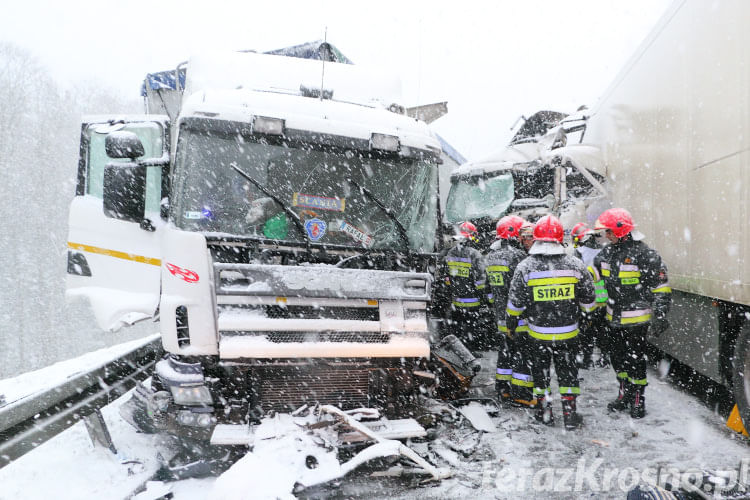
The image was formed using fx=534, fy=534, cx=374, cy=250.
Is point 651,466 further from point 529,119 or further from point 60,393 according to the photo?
point 529,119

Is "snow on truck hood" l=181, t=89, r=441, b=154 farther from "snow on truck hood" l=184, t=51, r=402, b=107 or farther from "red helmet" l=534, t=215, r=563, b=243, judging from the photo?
"red helmet" l=534, t=215, r=563, b=243

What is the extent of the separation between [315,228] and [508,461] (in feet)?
7.63

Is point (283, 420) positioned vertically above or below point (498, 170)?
below

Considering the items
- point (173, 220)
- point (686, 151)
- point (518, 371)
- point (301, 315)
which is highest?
point (686, 151)

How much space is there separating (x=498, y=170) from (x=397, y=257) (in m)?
5.58

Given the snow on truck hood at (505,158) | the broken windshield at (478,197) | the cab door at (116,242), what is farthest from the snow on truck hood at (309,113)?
the snow on truck hood at (505,158)

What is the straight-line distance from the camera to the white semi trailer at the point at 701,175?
147 inches

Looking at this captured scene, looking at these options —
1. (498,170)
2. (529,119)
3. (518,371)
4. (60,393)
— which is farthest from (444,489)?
(529,119)

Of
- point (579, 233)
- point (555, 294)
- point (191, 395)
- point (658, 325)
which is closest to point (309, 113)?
point (191, 395)

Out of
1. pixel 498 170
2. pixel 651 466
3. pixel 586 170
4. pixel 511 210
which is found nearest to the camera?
pixel 651 466

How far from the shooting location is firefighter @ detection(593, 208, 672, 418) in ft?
15.7

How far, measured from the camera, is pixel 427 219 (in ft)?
15.1

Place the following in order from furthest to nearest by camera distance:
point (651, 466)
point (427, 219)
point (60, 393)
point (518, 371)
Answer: point (518, 371)
point (427, 219)
point (60, 393)
point (651, 466)

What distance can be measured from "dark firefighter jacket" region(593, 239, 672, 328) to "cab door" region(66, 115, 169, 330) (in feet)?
13.3
